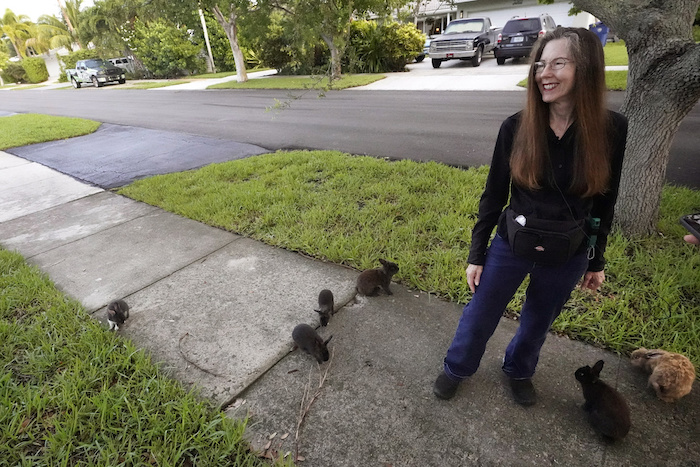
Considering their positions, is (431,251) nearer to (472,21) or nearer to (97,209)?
(97,209)

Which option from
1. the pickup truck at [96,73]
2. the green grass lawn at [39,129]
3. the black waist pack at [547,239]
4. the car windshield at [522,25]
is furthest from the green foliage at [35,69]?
the black waist pack at [547,239]

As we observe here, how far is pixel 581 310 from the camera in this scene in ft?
9.75

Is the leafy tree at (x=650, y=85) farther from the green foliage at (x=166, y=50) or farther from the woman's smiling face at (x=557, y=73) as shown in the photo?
the green foliage at (x=166, y=50)

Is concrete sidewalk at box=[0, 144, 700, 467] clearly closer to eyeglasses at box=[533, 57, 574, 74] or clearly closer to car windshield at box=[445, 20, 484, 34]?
eyeglasses at box=[533, 57, 574, 74]

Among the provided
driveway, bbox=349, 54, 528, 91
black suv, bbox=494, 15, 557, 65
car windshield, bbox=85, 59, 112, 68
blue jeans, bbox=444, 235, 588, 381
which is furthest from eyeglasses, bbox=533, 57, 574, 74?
car windshield, bbox=85, 59, 112, 68

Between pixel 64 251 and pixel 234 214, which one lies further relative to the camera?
pixel 234 214

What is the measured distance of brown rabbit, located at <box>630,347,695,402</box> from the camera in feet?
7.12

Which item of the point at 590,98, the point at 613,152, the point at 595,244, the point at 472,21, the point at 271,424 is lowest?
the point at 271,424

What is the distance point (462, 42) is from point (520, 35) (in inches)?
103

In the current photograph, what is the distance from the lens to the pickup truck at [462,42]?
1917 centimetres

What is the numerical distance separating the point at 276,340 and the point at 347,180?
3.28 m

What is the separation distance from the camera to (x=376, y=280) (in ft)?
10.8

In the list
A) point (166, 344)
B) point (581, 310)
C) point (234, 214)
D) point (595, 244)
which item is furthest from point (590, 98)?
point (234, 214)

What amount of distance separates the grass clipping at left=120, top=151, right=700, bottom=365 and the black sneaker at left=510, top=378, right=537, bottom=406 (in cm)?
69
